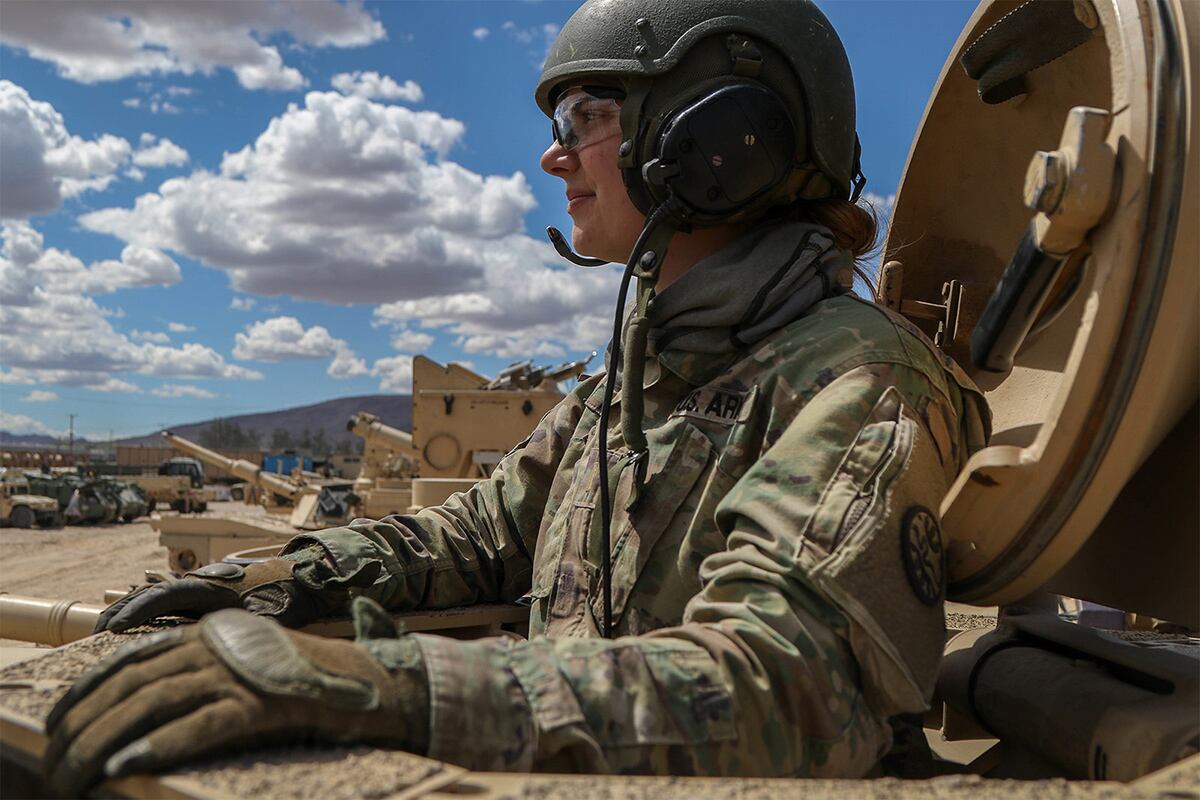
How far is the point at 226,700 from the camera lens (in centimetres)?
111

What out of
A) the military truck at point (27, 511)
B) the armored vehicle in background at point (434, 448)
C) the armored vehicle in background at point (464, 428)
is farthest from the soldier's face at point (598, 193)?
the military truck at point (27, 511)

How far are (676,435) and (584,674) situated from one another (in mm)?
704

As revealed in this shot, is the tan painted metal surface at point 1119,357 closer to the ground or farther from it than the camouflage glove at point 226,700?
farther from it

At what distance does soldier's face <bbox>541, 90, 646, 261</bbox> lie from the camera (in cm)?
225

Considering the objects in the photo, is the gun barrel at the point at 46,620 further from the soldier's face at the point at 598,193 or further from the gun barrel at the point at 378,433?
the gun barrel at the point at 378,433

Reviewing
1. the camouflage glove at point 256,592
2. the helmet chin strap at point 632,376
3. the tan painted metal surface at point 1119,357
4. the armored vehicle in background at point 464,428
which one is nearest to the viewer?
the tan painted metal surface at point 1119,357

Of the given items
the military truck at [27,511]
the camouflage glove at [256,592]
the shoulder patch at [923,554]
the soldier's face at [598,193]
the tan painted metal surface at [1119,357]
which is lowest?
the military truck at [27,511]

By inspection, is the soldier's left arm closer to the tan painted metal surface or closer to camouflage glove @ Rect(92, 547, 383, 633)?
the tan painted metal surface

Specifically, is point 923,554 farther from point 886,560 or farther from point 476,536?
point 476,536

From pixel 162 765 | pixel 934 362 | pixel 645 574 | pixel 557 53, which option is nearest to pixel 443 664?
pixel 162 765

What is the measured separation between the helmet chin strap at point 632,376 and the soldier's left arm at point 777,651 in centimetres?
32

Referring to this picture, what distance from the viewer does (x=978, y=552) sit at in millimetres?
1646

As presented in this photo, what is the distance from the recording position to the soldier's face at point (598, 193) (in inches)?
88.7

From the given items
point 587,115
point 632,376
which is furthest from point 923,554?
point 587,115
